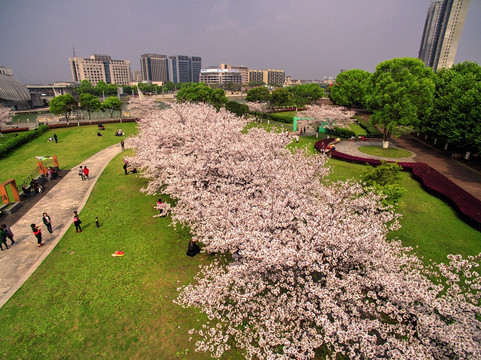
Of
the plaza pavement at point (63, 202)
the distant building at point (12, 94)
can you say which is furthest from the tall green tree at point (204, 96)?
the distant building at point (12, 94)

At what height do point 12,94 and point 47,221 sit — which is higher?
point 12,94

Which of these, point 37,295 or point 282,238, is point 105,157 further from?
point 282,238

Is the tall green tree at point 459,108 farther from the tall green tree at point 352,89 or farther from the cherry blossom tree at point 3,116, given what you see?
the cherry blossom tree at point 3,116

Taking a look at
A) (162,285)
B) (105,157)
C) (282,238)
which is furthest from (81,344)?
(105,157)

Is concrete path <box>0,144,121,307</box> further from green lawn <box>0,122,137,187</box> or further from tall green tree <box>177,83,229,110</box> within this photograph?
tall green tree <box>177,83,229,110</box>

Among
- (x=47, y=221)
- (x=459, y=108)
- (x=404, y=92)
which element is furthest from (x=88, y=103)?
(x=459, y=108)

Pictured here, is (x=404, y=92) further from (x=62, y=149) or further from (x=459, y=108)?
(x=62, y=149)

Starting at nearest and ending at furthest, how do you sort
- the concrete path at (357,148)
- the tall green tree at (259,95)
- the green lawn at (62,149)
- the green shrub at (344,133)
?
the green lawn at (62,149)
the concrete path at (357,148)
the green shrub at (344,133)
the tall green tree at (259,95)
